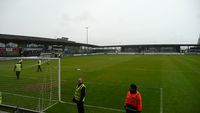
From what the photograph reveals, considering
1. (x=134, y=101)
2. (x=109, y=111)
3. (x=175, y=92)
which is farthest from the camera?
(x=175, y=92)

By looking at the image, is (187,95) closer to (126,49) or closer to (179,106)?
(179,106)

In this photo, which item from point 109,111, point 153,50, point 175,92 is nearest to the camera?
point 109,111

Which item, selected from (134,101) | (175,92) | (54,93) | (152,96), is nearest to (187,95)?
(175,92)

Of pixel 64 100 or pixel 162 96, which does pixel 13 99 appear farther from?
pixel 162 96

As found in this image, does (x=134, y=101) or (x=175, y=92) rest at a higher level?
(x=134, y=101)

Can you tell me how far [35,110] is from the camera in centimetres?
977

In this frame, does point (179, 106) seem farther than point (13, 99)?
No

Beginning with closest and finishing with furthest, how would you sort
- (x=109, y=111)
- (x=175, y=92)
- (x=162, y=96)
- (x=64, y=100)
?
1. (x=109, y=111)
2. (x=64, y=100)
3. (x=162, y=96)
4. (x=175, y=92)

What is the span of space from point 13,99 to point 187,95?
10951 mm

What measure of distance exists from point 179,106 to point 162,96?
199cm

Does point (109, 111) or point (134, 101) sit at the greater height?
point (134, 101)

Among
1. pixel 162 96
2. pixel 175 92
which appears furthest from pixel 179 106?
pixel 175 92

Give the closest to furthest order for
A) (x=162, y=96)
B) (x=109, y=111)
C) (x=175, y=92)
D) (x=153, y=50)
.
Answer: (x=109, y=111), (x=162, y=96), (x=175, y=92), (x=153, y=50)

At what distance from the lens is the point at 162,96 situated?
40.9ft
